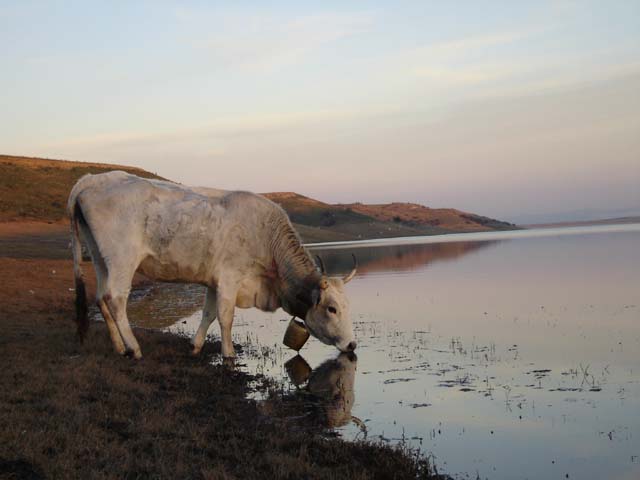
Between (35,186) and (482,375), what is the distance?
66062 mm

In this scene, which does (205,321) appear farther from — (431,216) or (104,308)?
(431,216)

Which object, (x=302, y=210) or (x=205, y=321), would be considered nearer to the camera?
(x=205, y=321)

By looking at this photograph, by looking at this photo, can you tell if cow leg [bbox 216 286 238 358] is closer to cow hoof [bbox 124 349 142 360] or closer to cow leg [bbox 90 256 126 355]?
cow hoof [bbox 124 349 142 360]

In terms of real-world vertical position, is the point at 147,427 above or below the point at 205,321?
below

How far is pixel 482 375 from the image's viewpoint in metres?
10.8

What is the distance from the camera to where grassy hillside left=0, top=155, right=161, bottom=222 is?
184 ft

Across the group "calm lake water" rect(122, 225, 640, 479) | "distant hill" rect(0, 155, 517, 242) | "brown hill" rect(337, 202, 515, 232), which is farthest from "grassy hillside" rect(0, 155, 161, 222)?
"brown hill" rect(337, 202, 515, 232)

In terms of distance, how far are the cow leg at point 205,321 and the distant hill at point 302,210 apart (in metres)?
44.8

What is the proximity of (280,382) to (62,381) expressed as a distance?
335cm

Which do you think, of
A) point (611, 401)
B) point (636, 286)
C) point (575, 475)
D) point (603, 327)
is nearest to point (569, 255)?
point (636, 286)

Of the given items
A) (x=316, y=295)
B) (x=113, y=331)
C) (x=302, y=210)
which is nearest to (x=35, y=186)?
(x=113, y=331)

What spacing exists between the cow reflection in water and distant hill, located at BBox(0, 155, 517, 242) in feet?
150

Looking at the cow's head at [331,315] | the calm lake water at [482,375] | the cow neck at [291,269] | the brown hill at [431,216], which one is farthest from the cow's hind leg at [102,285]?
the brown hill at [431,216]

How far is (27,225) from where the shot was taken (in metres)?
49.2
